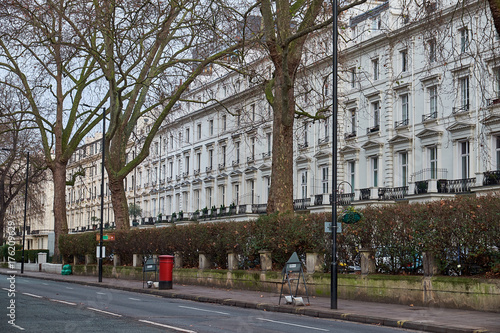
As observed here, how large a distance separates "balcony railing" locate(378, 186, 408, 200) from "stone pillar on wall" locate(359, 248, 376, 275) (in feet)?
97.4

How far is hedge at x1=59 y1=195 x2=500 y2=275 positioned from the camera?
714 inches

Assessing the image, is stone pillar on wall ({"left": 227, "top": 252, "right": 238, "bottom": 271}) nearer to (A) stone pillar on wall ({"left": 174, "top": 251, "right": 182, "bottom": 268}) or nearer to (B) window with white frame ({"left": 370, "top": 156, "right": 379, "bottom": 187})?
(A) stone pillar on wall ({"left": 174, "top": 251, "right": 182, "bottom": 268})

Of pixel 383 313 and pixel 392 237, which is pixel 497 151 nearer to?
pixel 392 237

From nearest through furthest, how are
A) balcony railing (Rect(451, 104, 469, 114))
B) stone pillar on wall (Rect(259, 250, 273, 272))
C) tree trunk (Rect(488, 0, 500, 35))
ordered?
tree trunk (Rect(488, 0, 500, 35)) → stone pillar on wall (Rect(259, 250, 273, 272)) → balcony railing (Rect(451, 104, 469, 114))

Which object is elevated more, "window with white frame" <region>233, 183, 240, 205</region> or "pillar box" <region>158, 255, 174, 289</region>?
"window with white frame" <region>233, 183, 240, 205</region>

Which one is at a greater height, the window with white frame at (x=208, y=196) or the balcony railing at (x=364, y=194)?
the window with white frame at (x=208, y=196)

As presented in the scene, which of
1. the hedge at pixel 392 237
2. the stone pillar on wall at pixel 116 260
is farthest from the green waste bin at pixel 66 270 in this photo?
the hedge at pixel 392 237

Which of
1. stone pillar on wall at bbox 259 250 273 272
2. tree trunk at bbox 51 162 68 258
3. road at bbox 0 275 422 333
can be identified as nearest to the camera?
road at bbox 0 275 422 333

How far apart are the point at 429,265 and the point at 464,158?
29.6 metres

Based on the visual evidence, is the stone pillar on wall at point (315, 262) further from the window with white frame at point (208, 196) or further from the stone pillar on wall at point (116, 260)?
the window with white frame at point (208, 196)

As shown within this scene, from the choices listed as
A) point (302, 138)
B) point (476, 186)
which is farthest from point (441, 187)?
point (302, 138)

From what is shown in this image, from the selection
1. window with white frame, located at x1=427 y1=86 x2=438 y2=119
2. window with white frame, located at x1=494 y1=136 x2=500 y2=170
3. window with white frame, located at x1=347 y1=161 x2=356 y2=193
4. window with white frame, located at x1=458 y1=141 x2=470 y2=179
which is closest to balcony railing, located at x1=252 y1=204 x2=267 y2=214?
window with white frame, located at x1=347 y1=161 x2=356 y2=193

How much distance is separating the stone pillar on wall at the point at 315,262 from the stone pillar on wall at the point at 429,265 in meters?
5.03

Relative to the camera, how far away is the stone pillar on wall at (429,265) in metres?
19.2
